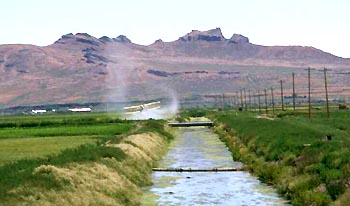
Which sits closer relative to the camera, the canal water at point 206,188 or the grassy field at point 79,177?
the grassy field at point 79,177

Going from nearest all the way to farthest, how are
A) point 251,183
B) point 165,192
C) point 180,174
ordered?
point 165,192, point 251,183, point 180,174

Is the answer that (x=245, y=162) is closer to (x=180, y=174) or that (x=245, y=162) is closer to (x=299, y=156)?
(x=180, y=174)

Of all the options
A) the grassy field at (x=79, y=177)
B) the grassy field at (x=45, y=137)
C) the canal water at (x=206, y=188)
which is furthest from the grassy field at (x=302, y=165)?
the grassy field at (x=45, y=137)

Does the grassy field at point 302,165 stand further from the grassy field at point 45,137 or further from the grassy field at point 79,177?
the grassy field at point 45,137

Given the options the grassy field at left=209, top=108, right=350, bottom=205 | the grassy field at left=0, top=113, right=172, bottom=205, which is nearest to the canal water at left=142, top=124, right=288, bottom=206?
the grassy field at left=209, top=108, right=350, bottom=205

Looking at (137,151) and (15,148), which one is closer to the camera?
(137,151)

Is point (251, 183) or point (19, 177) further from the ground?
point (19, 177)

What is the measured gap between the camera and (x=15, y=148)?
5488 cm

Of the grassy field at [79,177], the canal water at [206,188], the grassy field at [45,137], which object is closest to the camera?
the grassy field at [79,177]

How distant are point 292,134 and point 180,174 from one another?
1380cm

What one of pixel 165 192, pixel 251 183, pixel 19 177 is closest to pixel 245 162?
pixel 251 183

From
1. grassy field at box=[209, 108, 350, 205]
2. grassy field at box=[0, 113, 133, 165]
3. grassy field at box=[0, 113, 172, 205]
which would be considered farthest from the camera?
grassy field at box=[0, 113, 133, 165]

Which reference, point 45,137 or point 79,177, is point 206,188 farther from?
point 45,137

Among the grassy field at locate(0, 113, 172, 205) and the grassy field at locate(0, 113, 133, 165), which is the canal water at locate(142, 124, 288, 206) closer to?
the grassy field at locate(0, 113, 172, 205)
